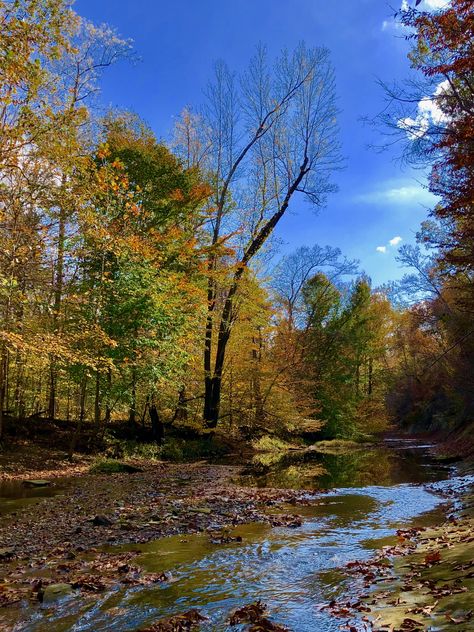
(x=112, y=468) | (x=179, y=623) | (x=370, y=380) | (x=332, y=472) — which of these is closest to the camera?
(x=179, y=623)

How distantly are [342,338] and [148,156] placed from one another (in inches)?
860

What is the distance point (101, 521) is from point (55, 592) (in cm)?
326

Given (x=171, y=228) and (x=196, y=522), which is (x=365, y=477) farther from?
(x=171, y=228)

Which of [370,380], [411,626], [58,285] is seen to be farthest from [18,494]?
[370,380]

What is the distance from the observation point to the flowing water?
418 cm

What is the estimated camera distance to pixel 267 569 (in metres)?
5.57

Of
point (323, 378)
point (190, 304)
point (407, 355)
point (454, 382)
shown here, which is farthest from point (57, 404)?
point (407, 355)

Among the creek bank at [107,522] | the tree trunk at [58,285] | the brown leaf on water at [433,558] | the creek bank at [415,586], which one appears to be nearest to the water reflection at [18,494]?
the creek bank at [107,522]

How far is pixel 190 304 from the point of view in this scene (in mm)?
19359

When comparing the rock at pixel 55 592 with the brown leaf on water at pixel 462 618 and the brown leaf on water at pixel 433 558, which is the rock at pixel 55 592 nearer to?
the brown leaf on water at pixel 462 618

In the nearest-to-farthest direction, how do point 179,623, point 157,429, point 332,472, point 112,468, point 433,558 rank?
1. point 179,623
2. point 433,558
3. point 112,468
4. point 332,472
5. point 157,429

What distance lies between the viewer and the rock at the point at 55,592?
4651 mm

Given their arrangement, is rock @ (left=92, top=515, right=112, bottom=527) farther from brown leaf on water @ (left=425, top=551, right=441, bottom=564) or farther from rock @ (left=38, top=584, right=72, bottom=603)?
brown leaf on water @ (left=425, top=551, right=441, bottom=564)

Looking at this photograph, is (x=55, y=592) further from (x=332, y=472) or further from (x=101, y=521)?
(x=332, y=472)
